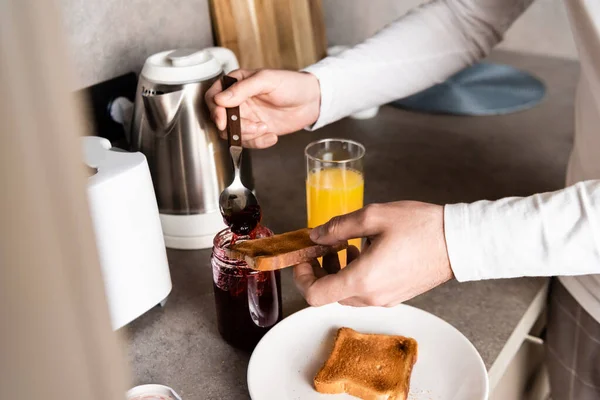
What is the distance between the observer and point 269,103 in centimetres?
100

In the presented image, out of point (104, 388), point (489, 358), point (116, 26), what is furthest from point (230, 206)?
point (104, 388)

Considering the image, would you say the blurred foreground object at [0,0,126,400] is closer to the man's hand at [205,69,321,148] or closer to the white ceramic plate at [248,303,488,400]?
the white ceramic plate at [248,303,488,400]

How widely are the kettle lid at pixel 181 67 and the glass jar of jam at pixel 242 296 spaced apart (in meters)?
0.27

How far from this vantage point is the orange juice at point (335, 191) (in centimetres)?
95

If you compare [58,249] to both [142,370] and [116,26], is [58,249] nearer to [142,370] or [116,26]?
[142,370]

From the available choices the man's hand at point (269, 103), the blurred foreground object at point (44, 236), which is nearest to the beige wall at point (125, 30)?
the man's hand at point (269, 103)

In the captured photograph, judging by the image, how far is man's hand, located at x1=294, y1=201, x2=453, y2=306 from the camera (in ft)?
2.29

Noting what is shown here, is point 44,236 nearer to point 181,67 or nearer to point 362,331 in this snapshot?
point 362,331

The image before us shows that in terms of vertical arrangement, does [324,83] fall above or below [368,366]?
above

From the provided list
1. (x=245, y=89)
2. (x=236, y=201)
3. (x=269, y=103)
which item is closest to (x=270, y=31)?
(x=269, y=103)

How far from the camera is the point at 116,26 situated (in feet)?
3.76

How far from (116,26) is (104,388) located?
3.51 ft

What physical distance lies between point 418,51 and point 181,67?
44 cm

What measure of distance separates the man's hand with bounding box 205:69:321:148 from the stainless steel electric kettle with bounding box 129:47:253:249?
0.04m
